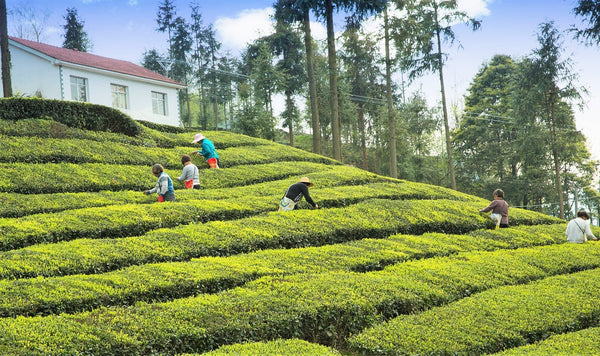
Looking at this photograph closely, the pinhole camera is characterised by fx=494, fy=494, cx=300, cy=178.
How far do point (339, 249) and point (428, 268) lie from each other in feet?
6.59

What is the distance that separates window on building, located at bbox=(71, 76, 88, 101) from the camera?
93.8 feet

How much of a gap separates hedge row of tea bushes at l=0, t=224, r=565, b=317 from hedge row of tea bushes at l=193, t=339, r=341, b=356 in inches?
83.9

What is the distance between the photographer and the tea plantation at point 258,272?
6.60 m

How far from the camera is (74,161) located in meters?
16.8

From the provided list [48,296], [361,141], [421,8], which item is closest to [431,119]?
[361,141]

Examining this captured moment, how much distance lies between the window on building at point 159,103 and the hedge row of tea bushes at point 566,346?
98.4 feet

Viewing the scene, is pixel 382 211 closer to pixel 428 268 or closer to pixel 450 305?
pixel 428 268

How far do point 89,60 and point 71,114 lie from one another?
41.4 ft

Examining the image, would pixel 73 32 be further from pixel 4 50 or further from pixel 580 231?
pixel 580 231

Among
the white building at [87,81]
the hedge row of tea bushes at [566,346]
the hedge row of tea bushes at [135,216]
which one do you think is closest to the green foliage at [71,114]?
the white building at [87,81]

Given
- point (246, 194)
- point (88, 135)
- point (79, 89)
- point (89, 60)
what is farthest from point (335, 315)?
point (89, 60)

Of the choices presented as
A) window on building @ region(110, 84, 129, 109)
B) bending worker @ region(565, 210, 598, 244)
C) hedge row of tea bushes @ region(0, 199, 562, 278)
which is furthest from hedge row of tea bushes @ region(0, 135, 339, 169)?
bending worker @ region(565, 210, 598, 244)

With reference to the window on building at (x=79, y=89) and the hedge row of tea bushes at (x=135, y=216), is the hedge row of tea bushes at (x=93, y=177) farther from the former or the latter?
the window on building at (x=79, y=89)

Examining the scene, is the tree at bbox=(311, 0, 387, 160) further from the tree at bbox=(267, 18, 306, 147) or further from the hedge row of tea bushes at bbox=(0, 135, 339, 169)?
the tree at bbox=(267, 18, 306, 147)
